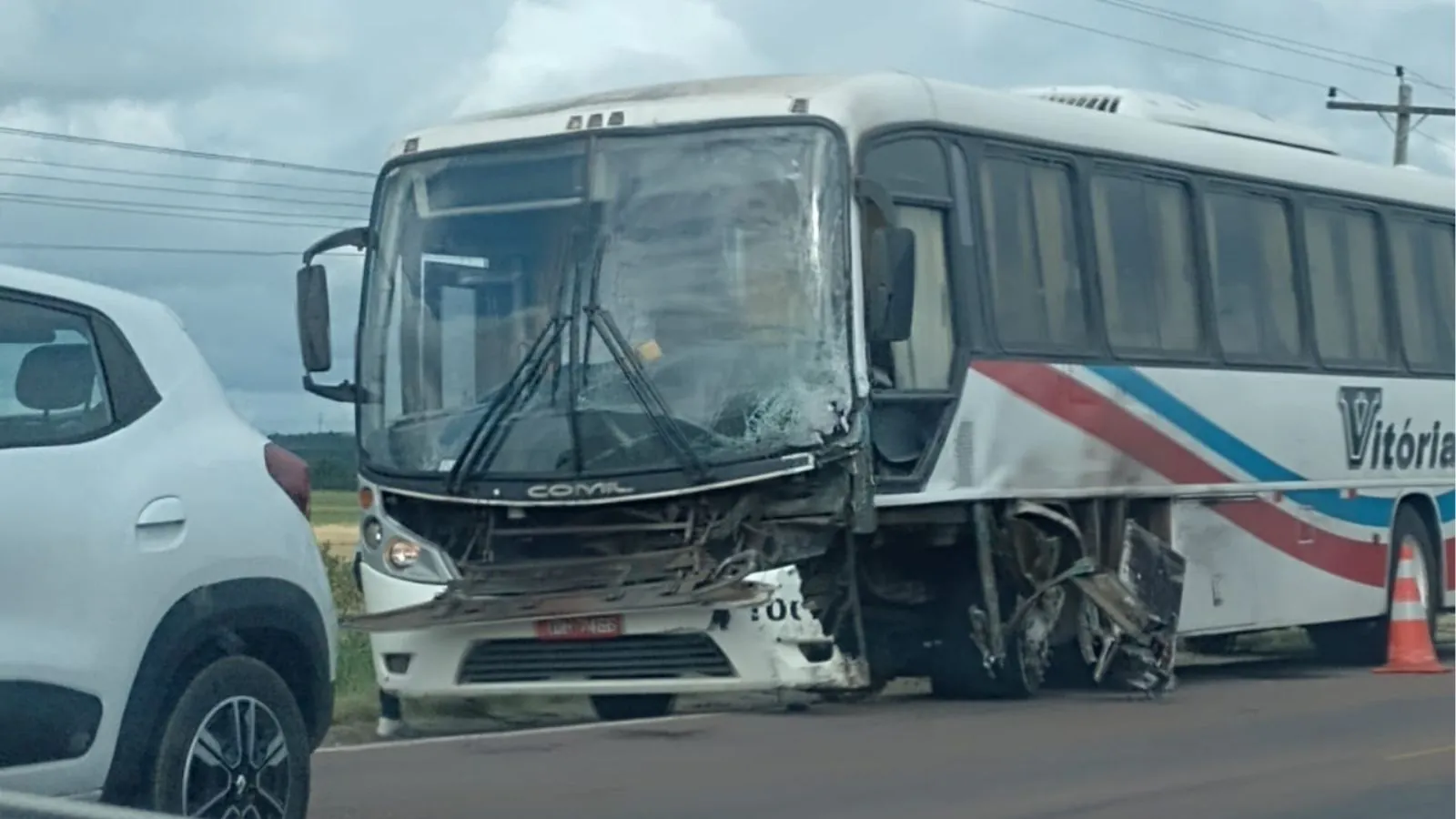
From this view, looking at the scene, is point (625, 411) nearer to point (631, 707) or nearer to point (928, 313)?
point (928, 313)

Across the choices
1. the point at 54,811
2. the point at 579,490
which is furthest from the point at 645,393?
the point at 54,811

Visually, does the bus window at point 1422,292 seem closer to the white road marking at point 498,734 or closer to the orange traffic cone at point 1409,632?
the orange traffic cone at point 1409,632

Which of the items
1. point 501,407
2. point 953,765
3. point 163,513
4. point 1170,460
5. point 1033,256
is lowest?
point 953,765

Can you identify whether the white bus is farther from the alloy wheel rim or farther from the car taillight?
the alloy wheel rim

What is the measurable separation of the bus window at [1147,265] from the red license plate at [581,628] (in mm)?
4247

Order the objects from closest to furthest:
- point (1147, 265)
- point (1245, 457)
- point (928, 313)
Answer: point (928, 313) < point (1147, 265) < point (1245, 457)

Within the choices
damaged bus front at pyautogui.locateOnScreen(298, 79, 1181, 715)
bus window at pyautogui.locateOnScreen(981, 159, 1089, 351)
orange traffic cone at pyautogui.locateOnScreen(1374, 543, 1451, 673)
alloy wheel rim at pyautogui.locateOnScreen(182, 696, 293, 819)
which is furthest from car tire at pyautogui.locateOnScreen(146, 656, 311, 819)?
orange traffic cone at pyautogui.locateOnScreen(1374, 543, 1451, 673)

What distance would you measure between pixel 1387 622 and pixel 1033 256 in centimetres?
582

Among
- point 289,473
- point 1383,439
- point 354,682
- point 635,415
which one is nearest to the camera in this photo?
point 289,473

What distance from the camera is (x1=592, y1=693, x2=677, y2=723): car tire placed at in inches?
579

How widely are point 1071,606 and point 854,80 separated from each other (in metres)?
3.61

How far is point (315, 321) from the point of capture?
561 inches

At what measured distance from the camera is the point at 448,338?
13.7 metres

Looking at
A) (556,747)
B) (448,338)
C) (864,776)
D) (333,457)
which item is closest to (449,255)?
(448,338)
